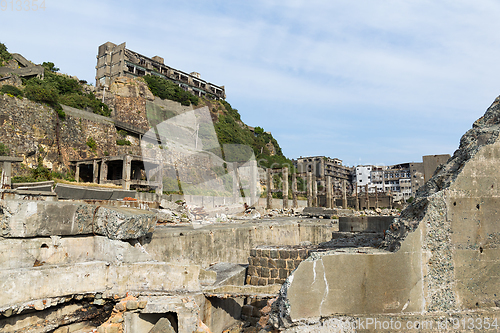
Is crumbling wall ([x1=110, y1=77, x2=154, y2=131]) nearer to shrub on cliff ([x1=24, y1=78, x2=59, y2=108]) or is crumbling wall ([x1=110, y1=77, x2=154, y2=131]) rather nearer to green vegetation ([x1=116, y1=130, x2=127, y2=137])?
green vegetation ([x1=116, y1=130, x2=127, y2=137])

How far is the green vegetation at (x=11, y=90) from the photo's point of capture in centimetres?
2624

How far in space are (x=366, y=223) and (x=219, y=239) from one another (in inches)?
180

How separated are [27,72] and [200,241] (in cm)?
3611

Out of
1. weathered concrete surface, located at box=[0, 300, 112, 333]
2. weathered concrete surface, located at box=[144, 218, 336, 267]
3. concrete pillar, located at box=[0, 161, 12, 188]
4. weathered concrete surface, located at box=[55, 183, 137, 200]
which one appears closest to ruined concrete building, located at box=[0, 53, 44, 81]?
weathered concrete surface, located at box=[55, 183, 137, 200]

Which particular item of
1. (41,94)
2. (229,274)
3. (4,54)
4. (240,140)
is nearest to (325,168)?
(240,140)

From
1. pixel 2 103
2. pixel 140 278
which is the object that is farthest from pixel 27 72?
pixel 140 278

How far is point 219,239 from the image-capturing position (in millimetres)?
10219

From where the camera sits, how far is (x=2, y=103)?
2533 centimetres

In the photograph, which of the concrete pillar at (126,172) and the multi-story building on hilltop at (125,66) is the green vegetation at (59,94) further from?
A: the concrete pillar at (126,172)

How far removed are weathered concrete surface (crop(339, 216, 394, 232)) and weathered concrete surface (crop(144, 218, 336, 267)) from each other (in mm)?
3469

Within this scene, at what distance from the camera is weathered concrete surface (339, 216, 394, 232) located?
8852 mm

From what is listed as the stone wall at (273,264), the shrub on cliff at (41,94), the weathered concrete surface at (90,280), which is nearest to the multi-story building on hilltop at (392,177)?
the shrub on cliff at (41,94)

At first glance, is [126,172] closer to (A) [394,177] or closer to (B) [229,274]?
(B) [229,274]

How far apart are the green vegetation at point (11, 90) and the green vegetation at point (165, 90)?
26.2m
